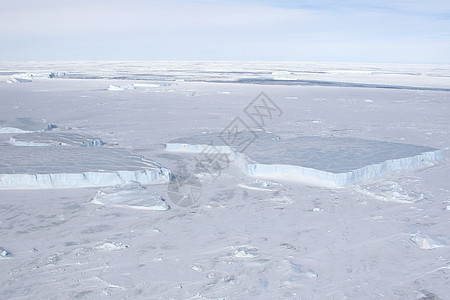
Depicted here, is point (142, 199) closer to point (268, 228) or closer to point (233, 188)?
point (233, 188)

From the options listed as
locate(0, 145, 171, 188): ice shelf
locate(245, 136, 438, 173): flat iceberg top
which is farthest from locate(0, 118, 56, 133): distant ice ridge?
locate(245, 136, 438, 173): flat iceberg top

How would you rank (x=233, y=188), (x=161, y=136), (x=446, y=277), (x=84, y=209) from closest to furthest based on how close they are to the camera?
(x=446, y=277) < (x=84, y=209) < (x=233, y=188) < (x=161, y=136)

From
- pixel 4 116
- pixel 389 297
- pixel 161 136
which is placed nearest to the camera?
pixel 389 297

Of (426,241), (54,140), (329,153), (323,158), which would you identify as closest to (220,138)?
(329,153)

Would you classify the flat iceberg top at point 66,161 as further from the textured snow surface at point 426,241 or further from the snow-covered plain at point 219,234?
the textured snow surface at point 426,241

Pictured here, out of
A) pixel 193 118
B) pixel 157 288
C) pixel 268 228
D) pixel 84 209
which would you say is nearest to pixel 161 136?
pixel 193 118

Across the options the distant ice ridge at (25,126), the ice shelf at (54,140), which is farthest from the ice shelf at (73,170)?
the distant ice ridge at (25,126)

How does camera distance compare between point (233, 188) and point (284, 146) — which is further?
point (284, 146)

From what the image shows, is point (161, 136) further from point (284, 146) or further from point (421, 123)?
point (421, 123)
